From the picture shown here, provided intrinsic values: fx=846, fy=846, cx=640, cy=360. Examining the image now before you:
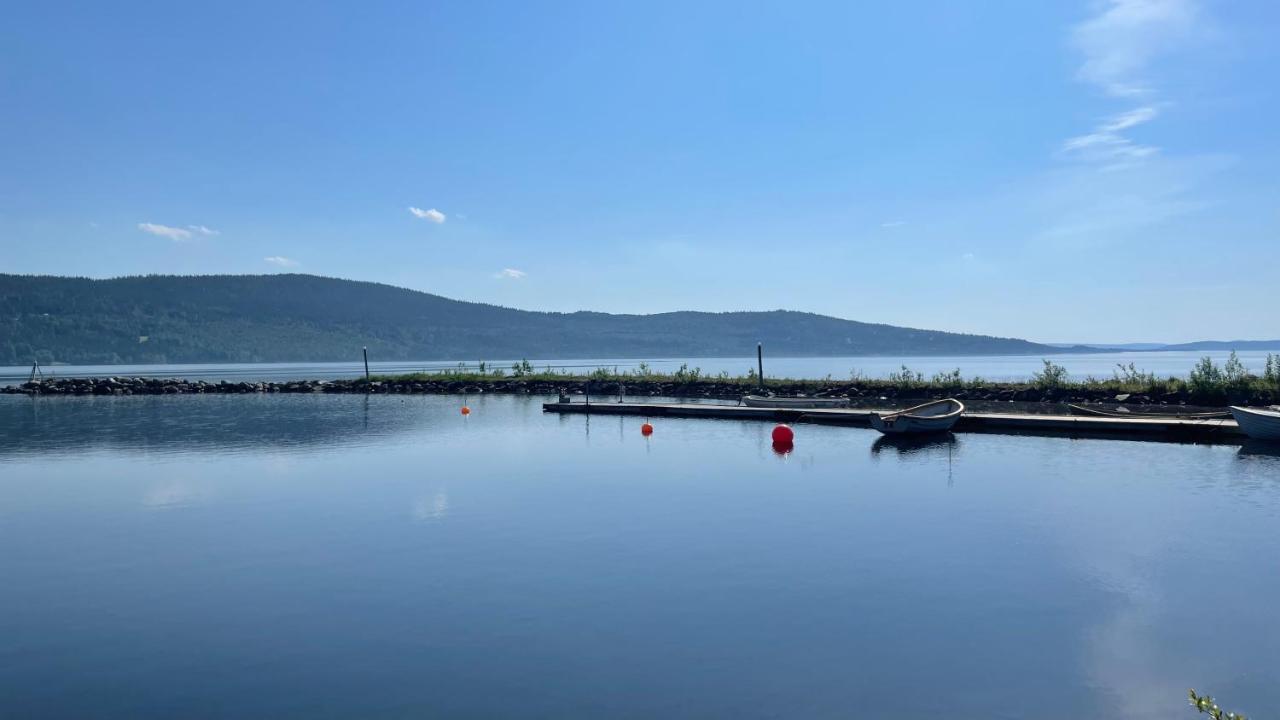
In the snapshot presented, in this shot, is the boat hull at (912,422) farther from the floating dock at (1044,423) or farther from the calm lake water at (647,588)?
the calm lake water at (647,588)

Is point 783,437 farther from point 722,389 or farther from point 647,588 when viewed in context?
point 722,389

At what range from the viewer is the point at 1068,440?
26.3m

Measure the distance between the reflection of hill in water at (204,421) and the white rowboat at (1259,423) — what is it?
2701 cm

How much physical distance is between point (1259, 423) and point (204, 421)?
129 ft

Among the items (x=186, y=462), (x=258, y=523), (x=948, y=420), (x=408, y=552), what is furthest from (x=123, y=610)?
(x=948, y=420)

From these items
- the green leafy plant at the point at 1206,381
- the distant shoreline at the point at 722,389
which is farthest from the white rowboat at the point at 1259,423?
the green leafy plant at the point at 1206,381

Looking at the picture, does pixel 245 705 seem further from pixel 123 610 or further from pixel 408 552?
pixel 408 552

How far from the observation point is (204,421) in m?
37.4

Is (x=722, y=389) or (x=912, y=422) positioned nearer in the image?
(x=912, y=422)

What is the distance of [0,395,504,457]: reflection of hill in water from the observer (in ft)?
95.1

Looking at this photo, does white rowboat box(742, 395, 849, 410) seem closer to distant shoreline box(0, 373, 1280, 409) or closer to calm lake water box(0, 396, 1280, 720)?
distant shoreline box(0, 373, 1280, 409)

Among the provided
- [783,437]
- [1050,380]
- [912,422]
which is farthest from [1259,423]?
[783,437]

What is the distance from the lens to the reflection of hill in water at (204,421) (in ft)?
95.1

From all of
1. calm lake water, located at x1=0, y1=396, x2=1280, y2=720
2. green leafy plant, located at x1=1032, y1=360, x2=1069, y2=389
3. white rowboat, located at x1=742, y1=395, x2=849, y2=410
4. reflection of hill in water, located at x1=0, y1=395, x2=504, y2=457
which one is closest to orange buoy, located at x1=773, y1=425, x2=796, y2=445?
calm lake water, located at x1=0, y1=396, x2=1280, y2=720
